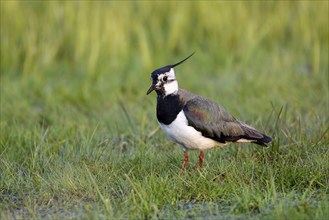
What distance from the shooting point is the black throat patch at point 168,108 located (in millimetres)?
4996

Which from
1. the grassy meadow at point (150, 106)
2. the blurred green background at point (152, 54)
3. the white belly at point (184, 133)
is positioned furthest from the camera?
the blurred green background at point (152, 54)

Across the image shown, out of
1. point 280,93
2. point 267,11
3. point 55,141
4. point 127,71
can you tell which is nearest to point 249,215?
point 55,141

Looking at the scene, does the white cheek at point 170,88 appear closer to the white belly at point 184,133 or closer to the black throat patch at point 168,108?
the black throat patch at point 168,108

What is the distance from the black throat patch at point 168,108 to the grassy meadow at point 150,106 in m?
0.40

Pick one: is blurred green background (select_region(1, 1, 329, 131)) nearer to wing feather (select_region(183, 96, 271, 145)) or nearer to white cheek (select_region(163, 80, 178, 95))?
wing feather (select_region(183, 96, 271, 145))

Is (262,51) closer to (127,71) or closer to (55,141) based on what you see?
(127,71)

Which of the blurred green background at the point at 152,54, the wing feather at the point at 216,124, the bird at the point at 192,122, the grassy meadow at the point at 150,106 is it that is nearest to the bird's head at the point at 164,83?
the bird at the point at 192,122

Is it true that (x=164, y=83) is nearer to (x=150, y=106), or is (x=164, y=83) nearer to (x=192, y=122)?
(x=192, y=122)

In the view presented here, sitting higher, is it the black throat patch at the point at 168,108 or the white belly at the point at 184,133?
the black throat patch at the point at 168,108

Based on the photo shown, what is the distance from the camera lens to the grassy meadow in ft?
14.8

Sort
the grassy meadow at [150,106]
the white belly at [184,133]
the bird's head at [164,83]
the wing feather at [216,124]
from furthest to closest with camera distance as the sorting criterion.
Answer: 1. the bird's head at [164,83]
2. the wing feather at [216,124]
3. the white belly at [184,133]
4. the grassy meadow at [150,106]

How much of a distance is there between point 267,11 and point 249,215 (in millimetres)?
5282

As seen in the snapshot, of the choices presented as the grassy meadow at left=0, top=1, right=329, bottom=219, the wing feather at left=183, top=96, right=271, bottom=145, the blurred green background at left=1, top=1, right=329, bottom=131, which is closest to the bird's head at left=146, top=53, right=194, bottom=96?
the wing feather at left=183, top=96, right=271, bottom=145

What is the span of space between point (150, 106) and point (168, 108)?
2.09m
